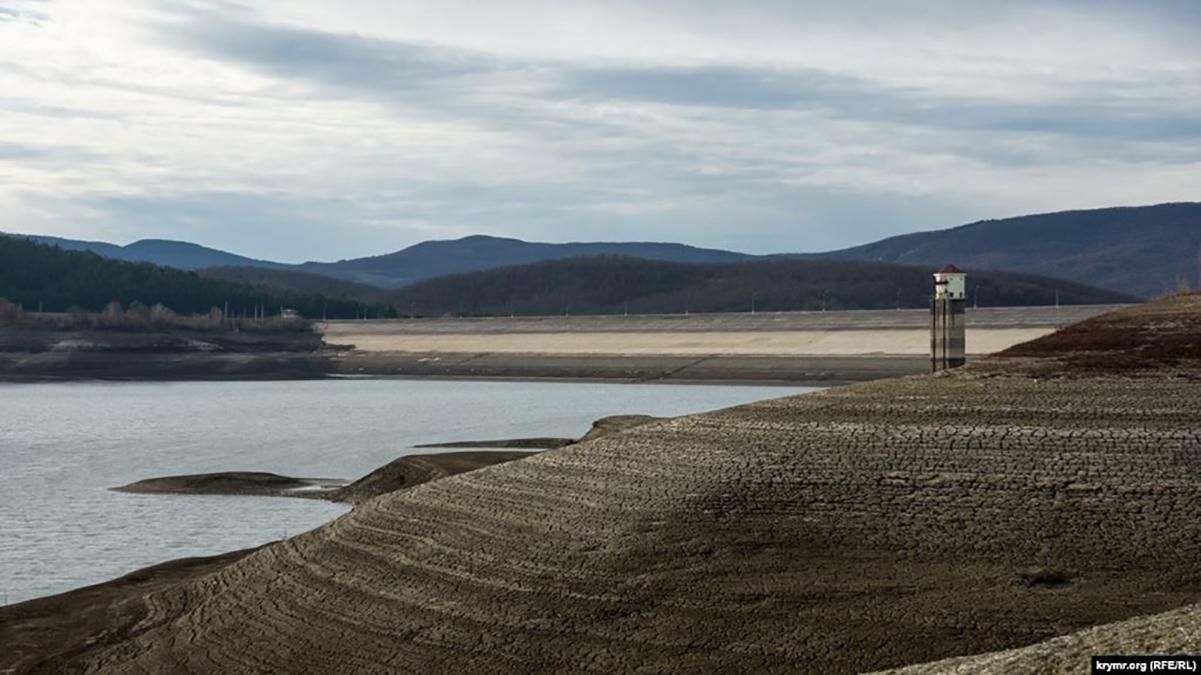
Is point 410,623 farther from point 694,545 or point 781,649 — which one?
point 781,649

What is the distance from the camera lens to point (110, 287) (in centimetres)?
17775

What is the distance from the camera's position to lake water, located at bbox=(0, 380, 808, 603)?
2973 cm

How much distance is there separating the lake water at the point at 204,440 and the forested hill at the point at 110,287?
63.2 metres

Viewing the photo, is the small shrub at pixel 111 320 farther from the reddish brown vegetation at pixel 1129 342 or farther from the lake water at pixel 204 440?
the reddish brown vegetation at pixel 1129 342

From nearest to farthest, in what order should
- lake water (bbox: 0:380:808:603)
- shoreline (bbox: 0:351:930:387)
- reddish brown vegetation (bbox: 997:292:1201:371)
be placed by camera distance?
reddish brown vegetation (bbox: 997:292:1201:371) → lake water (bbox: 0:380:808:603) → shoreline (bbox: 0:351:930:387)

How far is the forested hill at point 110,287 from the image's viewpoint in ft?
577

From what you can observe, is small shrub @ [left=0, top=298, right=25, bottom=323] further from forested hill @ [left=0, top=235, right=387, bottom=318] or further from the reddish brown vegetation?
the reddish brown vegetation

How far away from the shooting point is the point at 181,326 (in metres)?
141

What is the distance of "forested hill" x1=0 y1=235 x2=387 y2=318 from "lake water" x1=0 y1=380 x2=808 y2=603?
63235mm

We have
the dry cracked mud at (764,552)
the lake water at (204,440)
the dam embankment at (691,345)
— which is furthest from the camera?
the dam embankment at (691,345)

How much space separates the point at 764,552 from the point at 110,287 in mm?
168272

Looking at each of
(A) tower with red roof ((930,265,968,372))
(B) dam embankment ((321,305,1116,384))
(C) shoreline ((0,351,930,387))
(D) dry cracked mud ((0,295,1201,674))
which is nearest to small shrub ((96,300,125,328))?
(C) shoreline ((0,351,930,387))

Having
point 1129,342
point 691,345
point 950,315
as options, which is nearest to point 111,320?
point 691,345

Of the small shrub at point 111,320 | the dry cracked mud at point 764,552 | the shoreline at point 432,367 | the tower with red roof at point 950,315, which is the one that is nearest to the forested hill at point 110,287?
the small shrub at point 111,320
